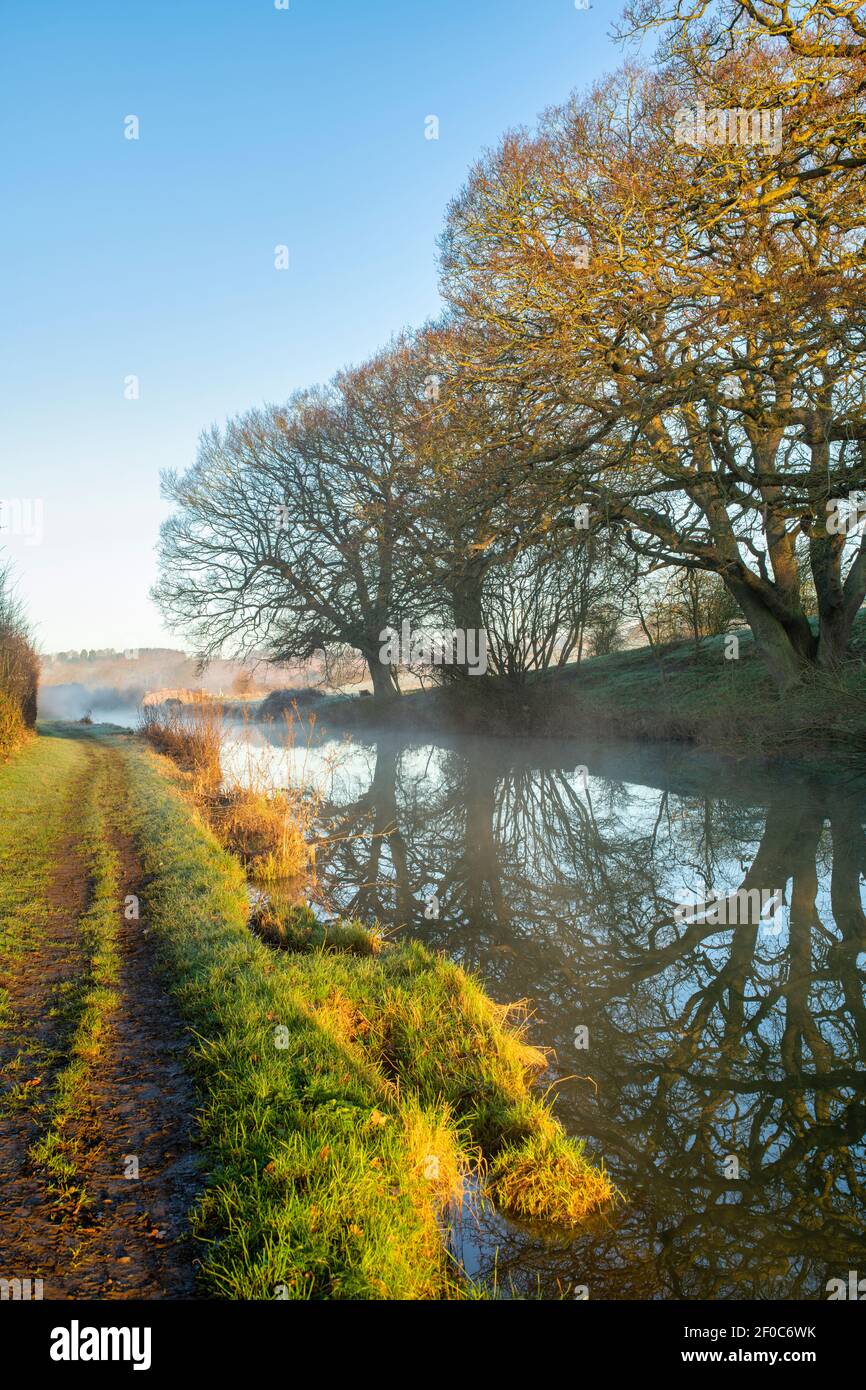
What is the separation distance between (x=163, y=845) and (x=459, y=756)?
1134cm

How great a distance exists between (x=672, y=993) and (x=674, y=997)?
0.06 metres

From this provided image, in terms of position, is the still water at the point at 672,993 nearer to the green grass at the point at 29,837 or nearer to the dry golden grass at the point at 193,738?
the dry golden grass at the point at 193,738

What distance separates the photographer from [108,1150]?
296 centimetres

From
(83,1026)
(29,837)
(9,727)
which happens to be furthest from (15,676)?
(83,1026)

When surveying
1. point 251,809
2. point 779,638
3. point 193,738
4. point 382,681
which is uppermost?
point 779,638

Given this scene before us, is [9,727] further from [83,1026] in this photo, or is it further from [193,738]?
[83,1026]

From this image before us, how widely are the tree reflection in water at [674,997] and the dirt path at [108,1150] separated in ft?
3.53

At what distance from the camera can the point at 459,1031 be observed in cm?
417

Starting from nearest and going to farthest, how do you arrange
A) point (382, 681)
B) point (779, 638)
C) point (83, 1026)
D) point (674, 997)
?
point (83, 1026) → point (674, 997) → point (779, 638) → point (382, 681)

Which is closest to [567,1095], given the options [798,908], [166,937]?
[166,937]

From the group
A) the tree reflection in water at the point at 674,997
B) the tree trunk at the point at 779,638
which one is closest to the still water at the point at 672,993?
the tree reflection in water at the point at 674,997

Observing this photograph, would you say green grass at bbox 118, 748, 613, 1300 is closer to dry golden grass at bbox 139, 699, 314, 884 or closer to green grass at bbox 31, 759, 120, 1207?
green grass at bbox 31, 759, 120, 1207

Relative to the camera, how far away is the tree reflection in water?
8.96 feet

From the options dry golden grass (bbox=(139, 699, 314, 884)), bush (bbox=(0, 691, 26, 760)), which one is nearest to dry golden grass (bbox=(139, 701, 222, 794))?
dry golden grass (bbox=(139, 699, 314, 884))
